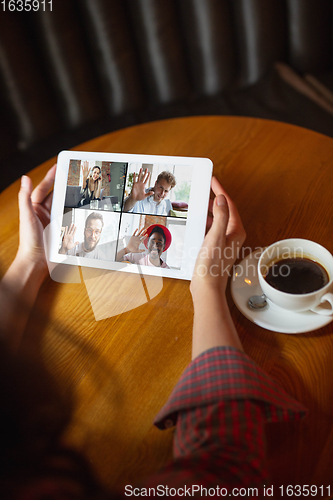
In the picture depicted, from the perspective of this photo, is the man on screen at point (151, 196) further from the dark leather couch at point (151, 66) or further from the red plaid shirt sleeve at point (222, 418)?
the dark leather couch at point (151, 66)

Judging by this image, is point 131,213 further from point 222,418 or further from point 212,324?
point 222,418

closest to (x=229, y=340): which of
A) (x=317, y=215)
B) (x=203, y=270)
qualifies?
(x=203, y=270)

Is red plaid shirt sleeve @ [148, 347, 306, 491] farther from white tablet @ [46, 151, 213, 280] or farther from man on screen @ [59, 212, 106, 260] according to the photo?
man on screen @ [59, 212, 106, 260]

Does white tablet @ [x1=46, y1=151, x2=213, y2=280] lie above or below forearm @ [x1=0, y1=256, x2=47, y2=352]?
above

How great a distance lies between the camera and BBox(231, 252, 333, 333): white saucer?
0.54m

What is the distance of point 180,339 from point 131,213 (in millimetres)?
275

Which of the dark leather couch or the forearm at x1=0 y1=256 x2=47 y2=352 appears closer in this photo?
the forearm at x1=0 y1=256 x2=47 y2=352

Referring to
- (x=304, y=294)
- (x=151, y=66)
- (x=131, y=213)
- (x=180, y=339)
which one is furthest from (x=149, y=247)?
(x=151, y=66)

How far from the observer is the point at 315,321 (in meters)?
0.54

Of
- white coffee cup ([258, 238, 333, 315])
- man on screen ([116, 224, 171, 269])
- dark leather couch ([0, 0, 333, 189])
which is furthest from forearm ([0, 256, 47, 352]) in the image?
dark leather couch ([0, 0, 333, 189])

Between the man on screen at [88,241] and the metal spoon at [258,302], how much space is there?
0.31 meters

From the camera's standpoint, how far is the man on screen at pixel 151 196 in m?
0.70

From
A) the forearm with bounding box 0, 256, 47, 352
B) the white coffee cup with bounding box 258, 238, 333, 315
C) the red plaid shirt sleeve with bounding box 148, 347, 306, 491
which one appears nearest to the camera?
the red plaid shirt sleeve with bounding box 148, 347, 306, 491

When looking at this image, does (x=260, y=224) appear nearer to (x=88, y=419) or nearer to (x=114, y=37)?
(x=88, y=419)
